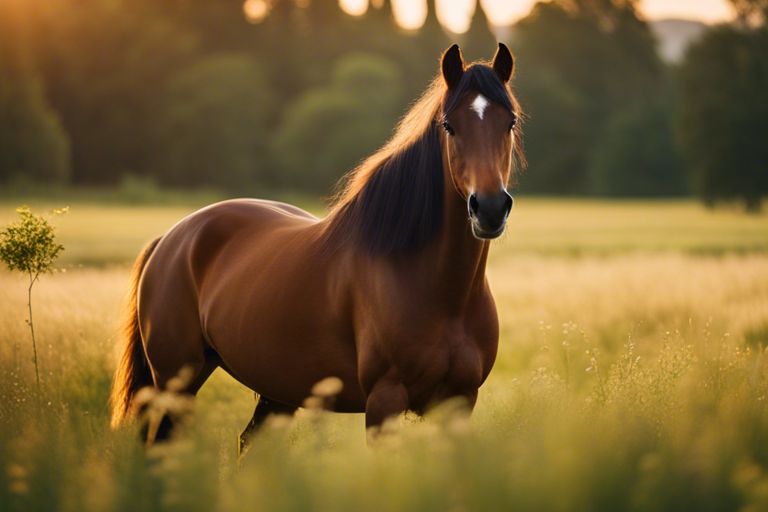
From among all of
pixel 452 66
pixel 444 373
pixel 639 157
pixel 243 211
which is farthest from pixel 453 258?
pixel 639 157

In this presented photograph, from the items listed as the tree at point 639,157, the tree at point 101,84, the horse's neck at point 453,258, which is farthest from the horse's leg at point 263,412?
the tree at point 101,84

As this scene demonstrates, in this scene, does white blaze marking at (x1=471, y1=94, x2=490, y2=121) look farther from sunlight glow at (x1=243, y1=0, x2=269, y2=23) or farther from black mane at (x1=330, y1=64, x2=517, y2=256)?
sunlight glow at (x1=243, y1=0, x2=269, y2=23)

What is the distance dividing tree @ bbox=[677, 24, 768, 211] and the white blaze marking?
37.9 metres

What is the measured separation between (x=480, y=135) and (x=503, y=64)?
1.69 feet

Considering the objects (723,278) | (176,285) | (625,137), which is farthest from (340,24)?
(176,285)

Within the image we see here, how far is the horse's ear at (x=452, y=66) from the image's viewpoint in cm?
411

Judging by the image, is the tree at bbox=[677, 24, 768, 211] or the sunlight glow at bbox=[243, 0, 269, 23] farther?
the sunlight glow at bbox=[243, 0, 269, 23]

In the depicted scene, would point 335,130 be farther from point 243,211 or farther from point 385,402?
point 385,402

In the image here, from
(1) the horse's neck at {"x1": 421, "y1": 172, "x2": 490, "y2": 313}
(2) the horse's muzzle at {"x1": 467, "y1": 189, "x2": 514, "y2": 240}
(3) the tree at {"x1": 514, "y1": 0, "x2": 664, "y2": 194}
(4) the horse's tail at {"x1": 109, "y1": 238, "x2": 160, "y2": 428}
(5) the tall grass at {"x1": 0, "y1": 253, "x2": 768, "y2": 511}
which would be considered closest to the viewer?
(5) the tall grass at {"x1": 0, "y1": 253, "x2": 768, "y2": 511}

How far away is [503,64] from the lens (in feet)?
13.8

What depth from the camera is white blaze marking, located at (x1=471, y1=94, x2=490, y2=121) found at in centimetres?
394

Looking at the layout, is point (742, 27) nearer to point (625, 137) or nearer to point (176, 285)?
point (625, 137)

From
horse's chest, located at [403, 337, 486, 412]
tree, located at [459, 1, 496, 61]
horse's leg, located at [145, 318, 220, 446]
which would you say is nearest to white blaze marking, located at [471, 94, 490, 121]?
horse's chest, located at [403, 337, 486, 412]

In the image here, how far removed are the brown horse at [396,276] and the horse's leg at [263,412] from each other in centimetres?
48
